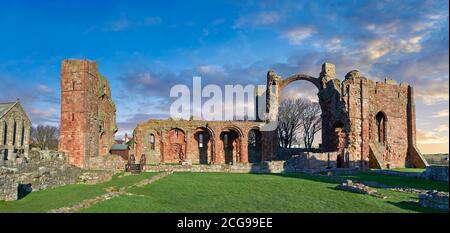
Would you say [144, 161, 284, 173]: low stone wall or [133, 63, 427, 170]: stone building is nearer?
[144, 161, 284, 173]: low stone wall

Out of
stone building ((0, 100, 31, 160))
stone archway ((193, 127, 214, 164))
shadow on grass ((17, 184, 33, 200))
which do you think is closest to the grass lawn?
shadow on grass ((17, 184, 33, 200))

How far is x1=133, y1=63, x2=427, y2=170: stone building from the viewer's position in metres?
26.8

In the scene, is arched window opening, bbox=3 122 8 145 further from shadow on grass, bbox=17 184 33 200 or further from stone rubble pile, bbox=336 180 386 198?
stone rubble pile, bbox=336 180 386 198

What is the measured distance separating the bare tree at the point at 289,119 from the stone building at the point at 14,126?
2869 cm

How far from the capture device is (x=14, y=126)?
30.6m

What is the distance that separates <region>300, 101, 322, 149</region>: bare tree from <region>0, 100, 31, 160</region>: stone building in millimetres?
31587

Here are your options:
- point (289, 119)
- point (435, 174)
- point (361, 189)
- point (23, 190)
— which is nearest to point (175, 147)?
point (289, 119)

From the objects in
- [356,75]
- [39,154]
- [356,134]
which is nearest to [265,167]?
[356,134]

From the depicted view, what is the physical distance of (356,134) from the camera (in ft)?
87.1

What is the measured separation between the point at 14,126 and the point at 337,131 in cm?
2730

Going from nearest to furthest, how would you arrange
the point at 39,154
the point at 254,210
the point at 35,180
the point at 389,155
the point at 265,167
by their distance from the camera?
the point at 254,210 < the point at 35,180 < the point at 39,154 < the point at 265,167 < the point at 389,155

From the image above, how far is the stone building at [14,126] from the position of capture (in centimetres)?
2859
